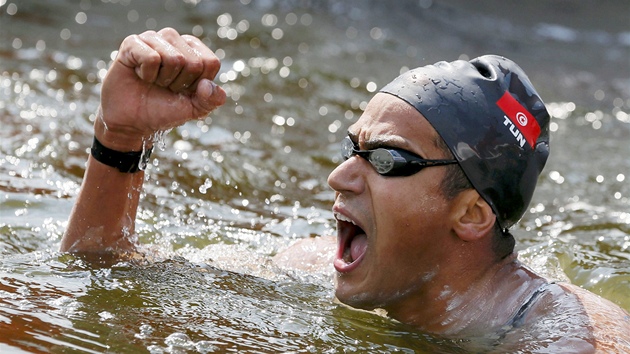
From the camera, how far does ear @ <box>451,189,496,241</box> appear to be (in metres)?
3.94

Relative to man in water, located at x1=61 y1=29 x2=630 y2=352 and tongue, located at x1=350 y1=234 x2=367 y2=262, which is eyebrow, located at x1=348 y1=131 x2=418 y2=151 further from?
tongue, located at x1=350 y1=234 x2=367 y2=262

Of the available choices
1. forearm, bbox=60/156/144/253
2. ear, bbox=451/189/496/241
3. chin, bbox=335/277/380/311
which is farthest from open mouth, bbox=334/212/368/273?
forearm, bbox=60/156/144/253

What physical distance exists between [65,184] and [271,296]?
2394mm

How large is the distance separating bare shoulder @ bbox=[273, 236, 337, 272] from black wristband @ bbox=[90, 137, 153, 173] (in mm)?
1004

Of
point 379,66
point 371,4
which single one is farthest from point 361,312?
point 371,4

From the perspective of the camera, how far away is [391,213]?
3842 millimetres

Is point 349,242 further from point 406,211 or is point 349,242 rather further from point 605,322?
point 605,322

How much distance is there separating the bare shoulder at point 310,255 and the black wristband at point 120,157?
1.00 metres

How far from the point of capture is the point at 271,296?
4.27 meters

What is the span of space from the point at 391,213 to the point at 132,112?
119 cm

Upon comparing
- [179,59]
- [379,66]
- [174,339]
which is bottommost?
[174,339]

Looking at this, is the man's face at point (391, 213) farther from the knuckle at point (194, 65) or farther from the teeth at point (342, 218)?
the knuckle at point (194, 65)

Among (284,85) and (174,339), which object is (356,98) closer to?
(284,85)

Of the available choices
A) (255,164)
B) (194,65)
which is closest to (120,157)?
(194,65)
